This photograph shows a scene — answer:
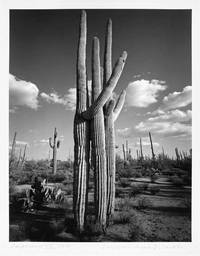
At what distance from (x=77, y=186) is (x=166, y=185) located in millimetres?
1919

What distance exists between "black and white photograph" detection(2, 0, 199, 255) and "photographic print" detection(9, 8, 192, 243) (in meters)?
0.02

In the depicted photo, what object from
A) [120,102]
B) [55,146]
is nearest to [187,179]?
[120,102]

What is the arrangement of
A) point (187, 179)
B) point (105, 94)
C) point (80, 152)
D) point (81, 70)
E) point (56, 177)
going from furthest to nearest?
1. point (56, 177)
2. point (187, 179)
3. point (81, 70)
4. point (80, 152)
5. point (105, 94)

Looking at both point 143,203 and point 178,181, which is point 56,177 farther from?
point 178,181

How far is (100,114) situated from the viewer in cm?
328

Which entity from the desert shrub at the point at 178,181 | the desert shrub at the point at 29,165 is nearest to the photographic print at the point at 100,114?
the desert shrub at the point at 178,181

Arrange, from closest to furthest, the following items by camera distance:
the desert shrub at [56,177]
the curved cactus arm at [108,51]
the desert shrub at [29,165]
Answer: the curved cactus arm at [108,51]
the desert shrub at [29,165]
the desert shrub at [56,177]

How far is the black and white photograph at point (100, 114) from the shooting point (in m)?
3.26

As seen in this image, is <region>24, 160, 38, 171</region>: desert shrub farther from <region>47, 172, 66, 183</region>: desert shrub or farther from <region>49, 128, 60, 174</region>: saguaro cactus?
<region>47, 172, 66, 183</region>: desert shrub

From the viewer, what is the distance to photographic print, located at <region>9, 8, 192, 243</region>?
3256 mm

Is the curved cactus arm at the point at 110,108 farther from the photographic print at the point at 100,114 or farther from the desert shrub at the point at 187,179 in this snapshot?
the desert shrub at the point at 187,179

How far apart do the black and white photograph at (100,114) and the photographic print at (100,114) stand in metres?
0.02
